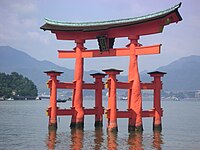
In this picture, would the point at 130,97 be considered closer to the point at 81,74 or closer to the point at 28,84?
the point at 81,74

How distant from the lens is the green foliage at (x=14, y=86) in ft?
456

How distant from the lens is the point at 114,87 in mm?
24719

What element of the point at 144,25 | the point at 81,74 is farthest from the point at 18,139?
the point at 144,25

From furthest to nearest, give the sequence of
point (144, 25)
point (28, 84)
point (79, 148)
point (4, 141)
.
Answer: point (28, 84), point (144, 25), point (4, 141), point (79, 148)

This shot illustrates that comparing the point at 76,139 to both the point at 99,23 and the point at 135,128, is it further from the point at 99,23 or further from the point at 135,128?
the point at 99,23

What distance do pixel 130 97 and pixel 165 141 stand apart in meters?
4.46

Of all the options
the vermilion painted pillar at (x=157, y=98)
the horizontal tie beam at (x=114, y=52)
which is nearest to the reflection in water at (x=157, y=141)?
the vermilion painted pillar at (x=157, y=98)

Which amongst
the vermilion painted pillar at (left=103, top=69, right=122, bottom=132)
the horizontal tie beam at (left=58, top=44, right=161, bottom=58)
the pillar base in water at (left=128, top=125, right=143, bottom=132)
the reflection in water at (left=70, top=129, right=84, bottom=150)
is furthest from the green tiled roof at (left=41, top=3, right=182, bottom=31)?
the reflection in water at (left=70, top=129, right=84, bottom=150)

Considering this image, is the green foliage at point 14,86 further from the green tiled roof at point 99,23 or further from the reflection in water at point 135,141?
the reflection in water at point 135,141

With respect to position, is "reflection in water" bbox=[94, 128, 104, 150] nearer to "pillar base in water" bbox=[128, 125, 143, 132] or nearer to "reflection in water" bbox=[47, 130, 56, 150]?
"pillar base in water" bbox=[128, 125, 143, 132]

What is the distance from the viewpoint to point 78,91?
28.1m

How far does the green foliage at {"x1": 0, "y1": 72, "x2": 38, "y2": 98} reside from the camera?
456ft

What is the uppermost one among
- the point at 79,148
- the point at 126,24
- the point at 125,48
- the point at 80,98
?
the point at 126,24

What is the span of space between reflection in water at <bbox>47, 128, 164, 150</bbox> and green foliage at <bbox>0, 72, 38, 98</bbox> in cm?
11699
